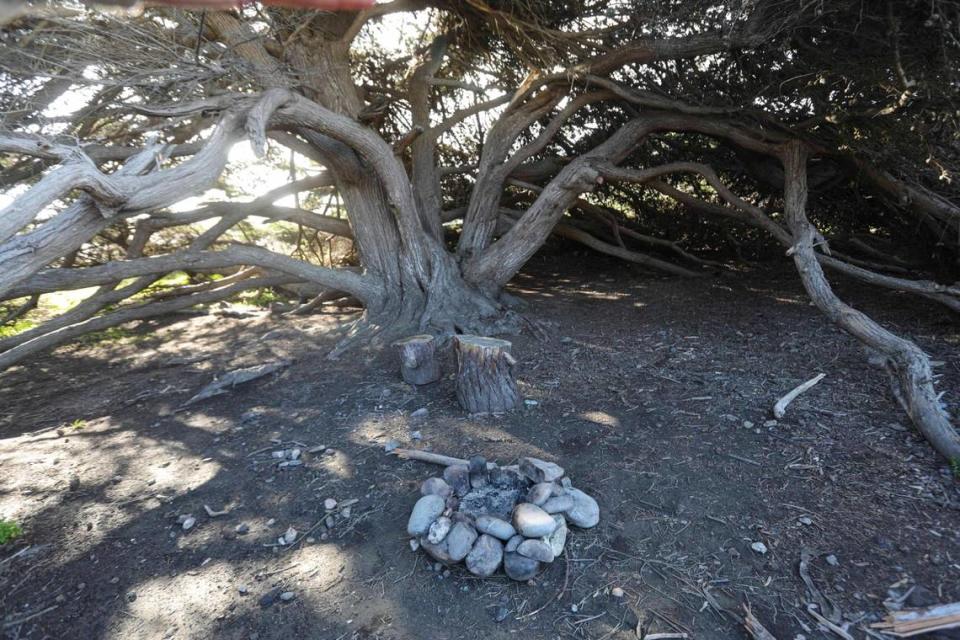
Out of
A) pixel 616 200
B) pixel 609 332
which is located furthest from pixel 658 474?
pixel 616 200

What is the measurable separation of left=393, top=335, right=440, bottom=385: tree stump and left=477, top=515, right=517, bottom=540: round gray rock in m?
2.04

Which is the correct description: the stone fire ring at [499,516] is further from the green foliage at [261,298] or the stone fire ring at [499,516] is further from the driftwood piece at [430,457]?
the green foliage at [261,298]

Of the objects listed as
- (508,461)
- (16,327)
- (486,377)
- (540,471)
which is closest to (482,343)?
(486,377)

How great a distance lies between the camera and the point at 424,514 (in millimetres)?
2605

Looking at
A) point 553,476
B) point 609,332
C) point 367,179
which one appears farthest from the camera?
point 367,179

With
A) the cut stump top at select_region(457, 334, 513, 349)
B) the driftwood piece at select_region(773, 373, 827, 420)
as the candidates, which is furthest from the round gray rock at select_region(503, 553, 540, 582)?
the driftwood piece at select_region(773, 373, 827, 420)

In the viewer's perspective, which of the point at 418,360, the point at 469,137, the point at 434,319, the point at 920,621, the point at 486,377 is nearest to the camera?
the point at 920,621

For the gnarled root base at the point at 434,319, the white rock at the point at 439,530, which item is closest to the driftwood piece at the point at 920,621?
the white rock at the point at 439,530

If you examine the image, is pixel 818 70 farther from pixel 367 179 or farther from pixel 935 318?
pixel 367 179

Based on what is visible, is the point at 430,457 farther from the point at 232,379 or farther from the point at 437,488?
the point at 232,379

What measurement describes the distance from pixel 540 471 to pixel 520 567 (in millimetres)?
569

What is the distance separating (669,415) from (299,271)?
13.8 ft

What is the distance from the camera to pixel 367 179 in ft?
19.7

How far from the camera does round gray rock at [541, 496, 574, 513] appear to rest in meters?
2.62
